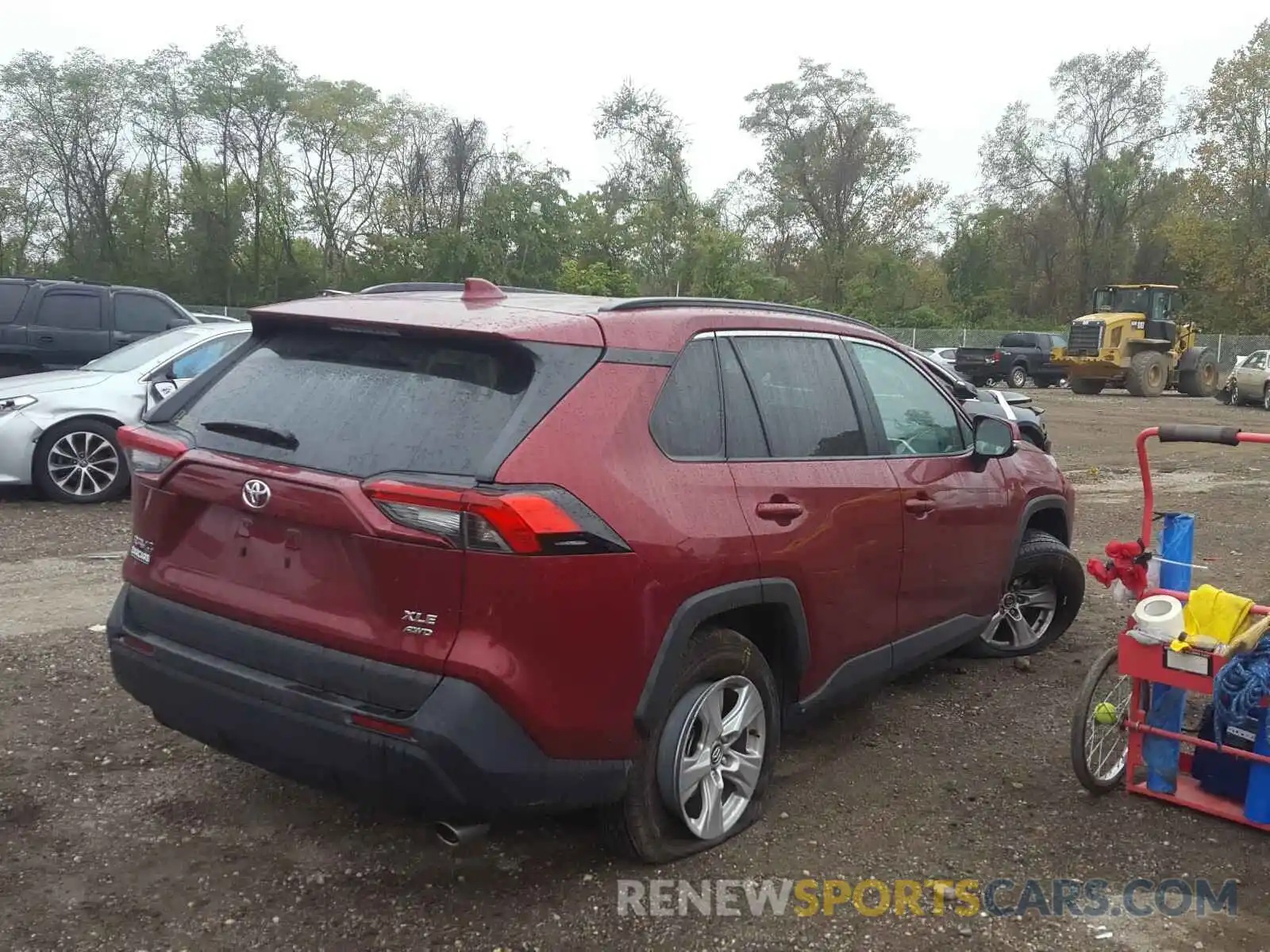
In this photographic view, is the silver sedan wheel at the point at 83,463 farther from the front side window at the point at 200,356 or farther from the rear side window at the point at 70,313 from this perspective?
the rear side window at the point at 70,313

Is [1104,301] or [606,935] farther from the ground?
[1104,301]

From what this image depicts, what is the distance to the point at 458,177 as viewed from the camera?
156 feet

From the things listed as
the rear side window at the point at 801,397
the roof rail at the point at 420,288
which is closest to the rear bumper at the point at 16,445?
A: the roof rail at the point at 420,288

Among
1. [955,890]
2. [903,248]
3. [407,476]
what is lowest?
[955,890]

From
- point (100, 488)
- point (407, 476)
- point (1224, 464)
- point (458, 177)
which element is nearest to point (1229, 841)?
point (407, 476)

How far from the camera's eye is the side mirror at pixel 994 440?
4586 millimetres

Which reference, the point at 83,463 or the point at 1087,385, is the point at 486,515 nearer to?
the point at 83,463

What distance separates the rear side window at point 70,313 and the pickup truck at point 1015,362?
2610 centimetres

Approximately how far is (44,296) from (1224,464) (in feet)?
49.1

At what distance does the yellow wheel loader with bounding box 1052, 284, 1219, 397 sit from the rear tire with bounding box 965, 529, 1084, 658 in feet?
82.9

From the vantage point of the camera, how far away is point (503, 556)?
8.70 feet

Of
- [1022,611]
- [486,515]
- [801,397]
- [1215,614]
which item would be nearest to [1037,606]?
[1022,611]

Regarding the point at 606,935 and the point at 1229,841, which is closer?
the point at 606,935

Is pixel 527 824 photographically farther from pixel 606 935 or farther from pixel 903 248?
pixel 903 248
